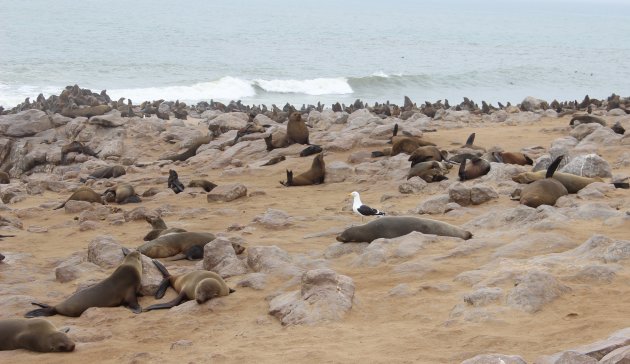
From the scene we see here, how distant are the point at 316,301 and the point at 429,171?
18.7 feet

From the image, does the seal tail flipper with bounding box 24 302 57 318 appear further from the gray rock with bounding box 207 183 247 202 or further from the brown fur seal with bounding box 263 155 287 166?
the brown fur seal with bounding box 263 155 287 166

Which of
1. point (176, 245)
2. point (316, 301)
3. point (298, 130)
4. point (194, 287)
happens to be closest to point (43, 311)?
point (194, 287)

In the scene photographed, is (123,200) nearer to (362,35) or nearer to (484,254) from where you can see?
(484,254)

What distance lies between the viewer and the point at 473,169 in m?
11.1

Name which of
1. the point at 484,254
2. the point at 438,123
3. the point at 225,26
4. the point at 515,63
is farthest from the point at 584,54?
the point at 484,254

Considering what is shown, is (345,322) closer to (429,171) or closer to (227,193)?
(429,171)

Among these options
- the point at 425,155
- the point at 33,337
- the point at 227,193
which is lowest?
the point at 227,193

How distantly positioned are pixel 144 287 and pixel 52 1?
331ft

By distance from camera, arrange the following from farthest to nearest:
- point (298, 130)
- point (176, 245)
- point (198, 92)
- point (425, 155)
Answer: point (198, 92), point (298, 130), point (425, 155), point (176, 245)

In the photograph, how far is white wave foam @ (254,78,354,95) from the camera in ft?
138

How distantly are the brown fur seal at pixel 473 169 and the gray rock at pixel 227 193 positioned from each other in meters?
3.09

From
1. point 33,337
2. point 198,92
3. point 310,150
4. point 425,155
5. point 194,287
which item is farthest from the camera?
point 198,92

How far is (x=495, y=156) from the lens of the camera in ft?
39.0

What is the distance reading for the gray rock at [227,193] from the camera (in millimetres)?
11524
